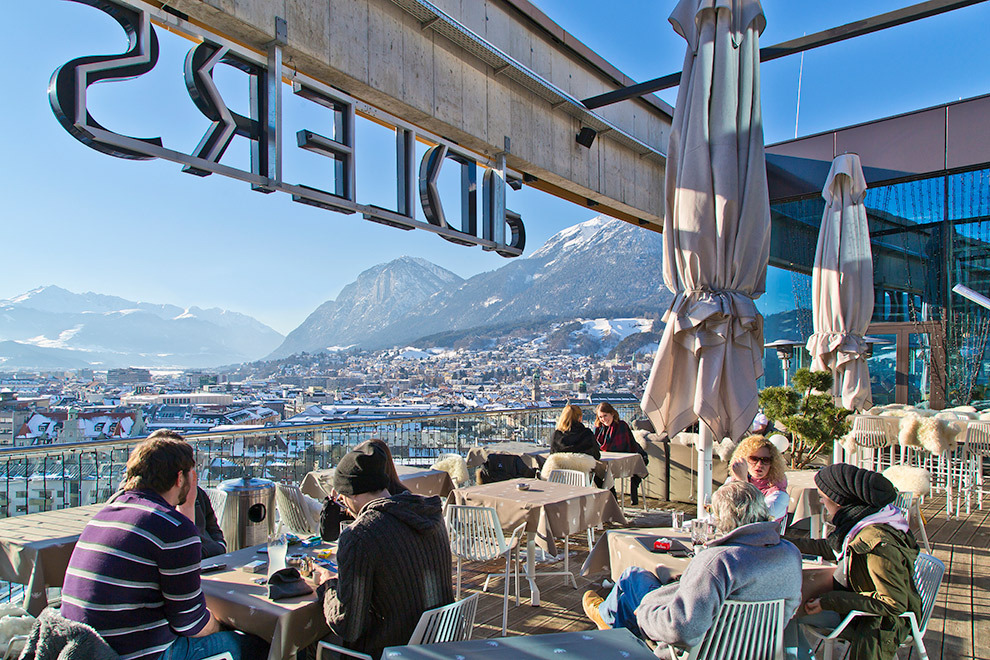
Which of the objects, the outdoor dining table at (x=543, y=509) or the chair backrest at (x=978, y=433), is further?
the chair backrest at (x=978, y=433)

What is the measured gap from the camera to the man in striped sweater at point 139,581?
6.59 feet

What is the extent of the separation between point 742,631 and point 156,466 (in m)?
2.19

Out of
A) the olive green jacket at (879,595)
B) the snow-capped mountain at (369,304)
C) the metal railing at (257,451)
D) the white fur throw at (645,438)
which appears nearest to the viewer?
the olive green jacket at (879,595)

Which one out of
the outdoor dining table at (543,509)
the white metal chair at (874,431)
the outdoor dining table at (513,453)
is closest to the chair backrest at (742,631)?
the outdoor dining table at (543,509)

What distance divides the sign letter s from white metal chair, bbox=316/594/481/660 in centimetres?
323

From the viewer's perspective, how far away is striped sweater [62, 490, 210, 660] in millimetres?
2008

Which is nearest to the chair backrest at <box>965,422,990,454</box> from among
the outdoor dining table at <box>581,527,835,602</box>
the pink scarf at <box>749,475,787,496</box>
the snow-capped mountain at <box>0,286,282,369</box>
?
the pink scarf at <box>749,475,787,496</box>

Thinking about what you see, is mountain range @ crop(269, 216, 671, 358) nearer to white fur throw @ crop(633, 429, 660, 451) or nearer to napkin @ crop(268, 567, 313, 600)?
white fur throw @ crop(633, 429, 660, 451)

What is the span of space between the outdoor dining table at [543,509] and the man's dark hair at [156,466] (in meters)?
2.64

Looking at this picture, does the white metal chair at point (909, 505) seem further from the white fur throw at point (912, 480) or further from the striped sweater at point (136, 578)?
the striped sweater at point (136, 578)

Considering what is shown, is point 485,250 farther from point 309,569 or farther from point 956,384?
point 956,384

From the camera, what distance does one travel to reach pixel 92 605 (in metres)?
2.00

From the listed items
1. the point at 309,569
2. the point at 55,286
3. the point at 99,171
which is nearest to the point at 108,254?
the point at 55,286

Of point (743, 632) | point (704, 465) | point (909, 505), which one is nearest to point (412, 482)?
point (704, 465)
